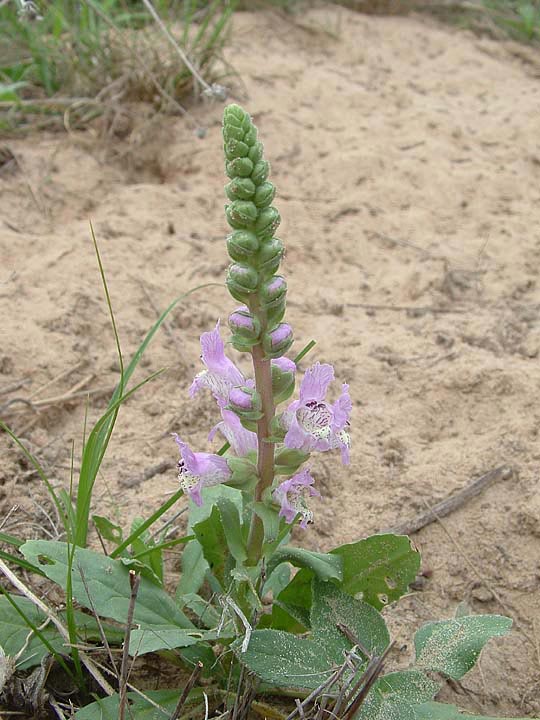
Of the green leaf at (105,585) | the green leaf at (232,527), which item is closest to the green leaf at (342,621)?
the green leaf at (232,527)

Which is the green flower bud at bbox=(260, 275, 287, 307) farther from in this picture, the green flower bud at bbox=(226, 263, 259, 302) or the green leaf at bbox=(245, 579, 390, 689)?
the green leaf at bbox=(245, 579, 390, 689)

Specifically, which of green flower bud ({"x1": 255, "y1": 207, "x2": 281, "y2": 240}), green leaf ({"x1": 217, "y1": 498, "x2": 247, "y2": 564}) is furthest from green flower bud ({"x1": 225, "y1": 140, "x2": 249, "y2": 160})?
green leaf ({"x1": 217, "y1": 498, "x2": 247, "y2": 564})

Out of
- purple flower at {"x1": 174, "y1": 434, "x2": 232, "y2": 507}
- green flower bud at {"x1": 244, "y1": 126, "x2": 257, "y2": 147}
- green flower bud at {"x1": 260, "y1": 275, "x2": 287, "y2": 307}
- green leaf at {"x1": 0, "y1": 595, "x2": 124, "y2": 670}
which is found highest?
green flower bud at {"x1": 244, "y1": 126, "x2": 257, "y2": 147}

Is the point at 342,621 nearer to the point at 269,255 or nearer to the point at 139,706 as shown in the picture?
the point at 139,706

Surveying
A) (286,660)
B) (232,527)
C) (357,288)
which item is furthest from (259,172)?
(357,288)

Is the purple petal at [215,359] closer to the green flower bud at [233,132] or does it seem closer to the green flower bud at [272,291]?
the green flower bud at [272,291]

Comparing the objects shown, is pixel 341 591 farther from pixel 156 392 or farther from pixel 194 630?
pixel 156 392
